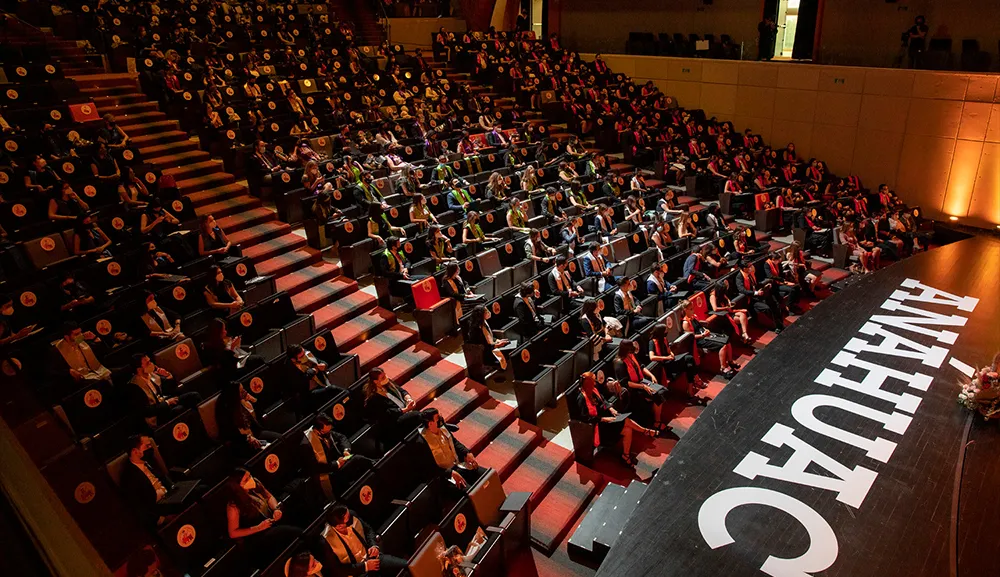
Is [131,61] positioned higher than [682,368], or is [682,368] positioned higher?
[131,61]

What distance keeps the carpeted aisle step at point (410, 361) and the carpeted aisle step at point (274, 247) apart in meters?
2.16

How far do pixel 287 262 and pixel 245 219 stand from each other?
107 centimetres

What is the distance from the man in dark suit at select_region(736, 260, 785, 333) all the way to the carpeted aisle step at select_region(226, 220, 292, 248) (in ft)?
19.0

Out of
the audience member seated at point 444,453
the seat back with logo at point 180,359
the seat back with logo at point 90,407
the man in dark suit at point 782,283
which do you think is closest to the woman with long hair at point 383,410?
the audience member seated at point 444,453

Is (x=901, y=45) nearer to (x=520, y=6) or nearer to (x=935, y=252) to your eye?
(x=935, y=252)

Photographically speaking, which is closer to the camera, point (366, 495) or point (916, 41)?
point (366, 495)

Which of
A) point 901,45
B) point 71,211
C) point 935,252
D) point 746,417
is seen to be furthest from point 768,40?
point 71,211

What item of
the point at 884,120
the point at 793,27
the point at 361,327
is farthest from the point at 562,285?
the point at 793,27

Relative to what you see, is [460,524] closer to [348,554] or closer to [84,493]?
[348,554]

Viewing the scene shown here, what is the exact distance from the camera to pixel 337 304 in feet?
23.6

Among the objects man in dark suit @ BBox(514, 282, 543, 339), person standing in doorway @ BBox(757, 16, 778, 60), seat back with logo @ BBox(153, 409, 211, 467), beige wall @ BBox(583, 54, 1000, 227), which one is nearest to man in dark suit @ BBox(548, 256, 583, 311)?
man in dark suit @ BBox(514, 282, 543, 339)

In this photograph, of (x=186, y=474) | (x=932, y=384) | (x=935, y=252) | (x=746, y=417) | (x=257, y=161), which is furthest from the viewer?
(x=935, y=252)

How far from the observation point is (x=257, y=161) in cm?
859

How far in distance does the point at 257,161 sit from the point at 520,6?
483 inches
